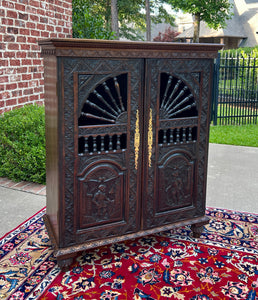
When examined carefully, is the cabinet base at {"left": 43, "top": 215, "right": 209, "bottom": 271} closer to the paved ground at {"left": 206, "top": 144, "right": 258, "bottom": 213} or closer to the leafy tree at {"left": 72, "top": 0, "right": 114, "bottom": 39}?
the paved ground at {"left": 206, "top": 144, "right": 258, "bottom": 213}

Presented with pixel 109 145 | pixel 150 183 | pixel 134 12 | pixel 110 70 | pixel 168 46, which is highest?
pixel 134 12

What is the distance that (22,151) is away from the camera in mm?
4441

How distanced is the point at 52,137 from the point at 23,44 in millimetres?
3267

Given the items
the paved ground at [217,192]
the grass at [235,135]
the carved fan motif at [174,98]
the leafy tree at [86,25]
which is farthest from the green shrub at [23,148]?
the grass at [235,135]

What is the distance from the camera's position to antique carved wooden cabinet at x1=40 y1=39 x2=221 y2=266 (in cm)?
244

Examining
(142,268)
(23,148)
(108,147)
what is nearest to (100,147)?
(108,147)

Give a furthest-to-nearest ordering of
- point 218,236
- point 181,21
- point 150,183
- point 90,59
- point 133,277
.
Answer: point 181,21
point 218,236
point 150,183
point 133,277
point 90,59

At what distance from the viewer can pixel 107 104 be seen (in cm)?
255

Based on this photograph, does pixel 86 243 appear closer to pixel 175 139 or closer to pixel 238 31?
pixel 175 139

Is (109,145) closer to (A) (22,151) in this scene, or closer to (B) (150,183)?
(B) (150,183)

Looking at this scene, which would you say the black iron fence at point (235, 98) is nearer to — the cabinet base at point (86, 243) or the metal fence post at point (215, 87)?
the metal fence post at point (215, 87)

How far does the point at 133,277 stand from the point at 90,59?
5.11 ft

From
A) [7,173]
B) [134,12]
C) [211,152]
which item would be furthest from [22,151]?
[134,12]

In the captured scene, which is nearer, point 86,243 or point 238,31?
point 86,243
